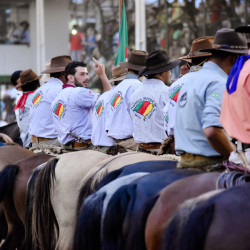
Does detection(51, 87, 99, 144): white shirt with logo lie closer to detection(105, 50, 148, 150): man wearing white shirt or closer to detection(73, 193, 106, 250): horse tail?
detection(105, 50, 148, 150): man wearing white shirt

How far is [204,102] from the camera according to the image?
5449mm

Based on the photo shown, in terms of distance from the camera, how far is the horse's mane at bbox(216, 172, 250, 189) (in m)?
4.37

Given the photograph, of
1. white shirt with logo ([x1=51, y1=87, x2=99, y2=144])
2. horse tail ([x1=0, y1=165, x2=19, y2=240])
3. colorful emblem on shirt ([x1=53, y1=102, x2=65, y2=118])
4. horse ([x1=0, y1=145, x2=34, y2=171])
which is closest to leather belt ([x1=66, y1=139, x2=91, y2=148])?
white shirt with logo ([x1=51, y1=87, x2=99, y2=144])

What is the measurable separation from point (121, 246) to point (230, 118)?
3.69 ft

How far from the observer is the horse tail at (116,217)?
15.9 ft

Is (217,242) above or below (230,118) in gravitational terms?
below

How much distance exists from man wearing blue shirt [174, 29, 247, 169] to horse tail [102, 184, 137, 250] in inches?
28.7

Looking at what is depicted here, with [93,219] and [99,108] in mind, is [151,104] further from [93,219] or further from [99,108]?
[93,219]

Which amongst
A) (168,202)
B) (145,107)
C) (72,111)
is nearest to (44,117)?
(72,111)

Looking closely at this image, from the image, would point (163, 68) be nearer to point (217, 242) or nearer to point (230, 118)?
point (230, 118)

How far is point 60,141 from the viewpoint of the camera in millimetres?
9852

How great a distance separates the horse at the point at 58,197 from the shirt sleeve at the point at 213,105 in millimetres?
1550

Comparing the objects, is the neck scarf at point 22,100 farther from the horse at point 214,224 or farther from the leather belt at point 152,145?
the horse at point 214,224

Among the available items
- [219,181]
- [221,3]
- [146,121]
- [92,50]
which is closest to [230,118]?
[219,181]
